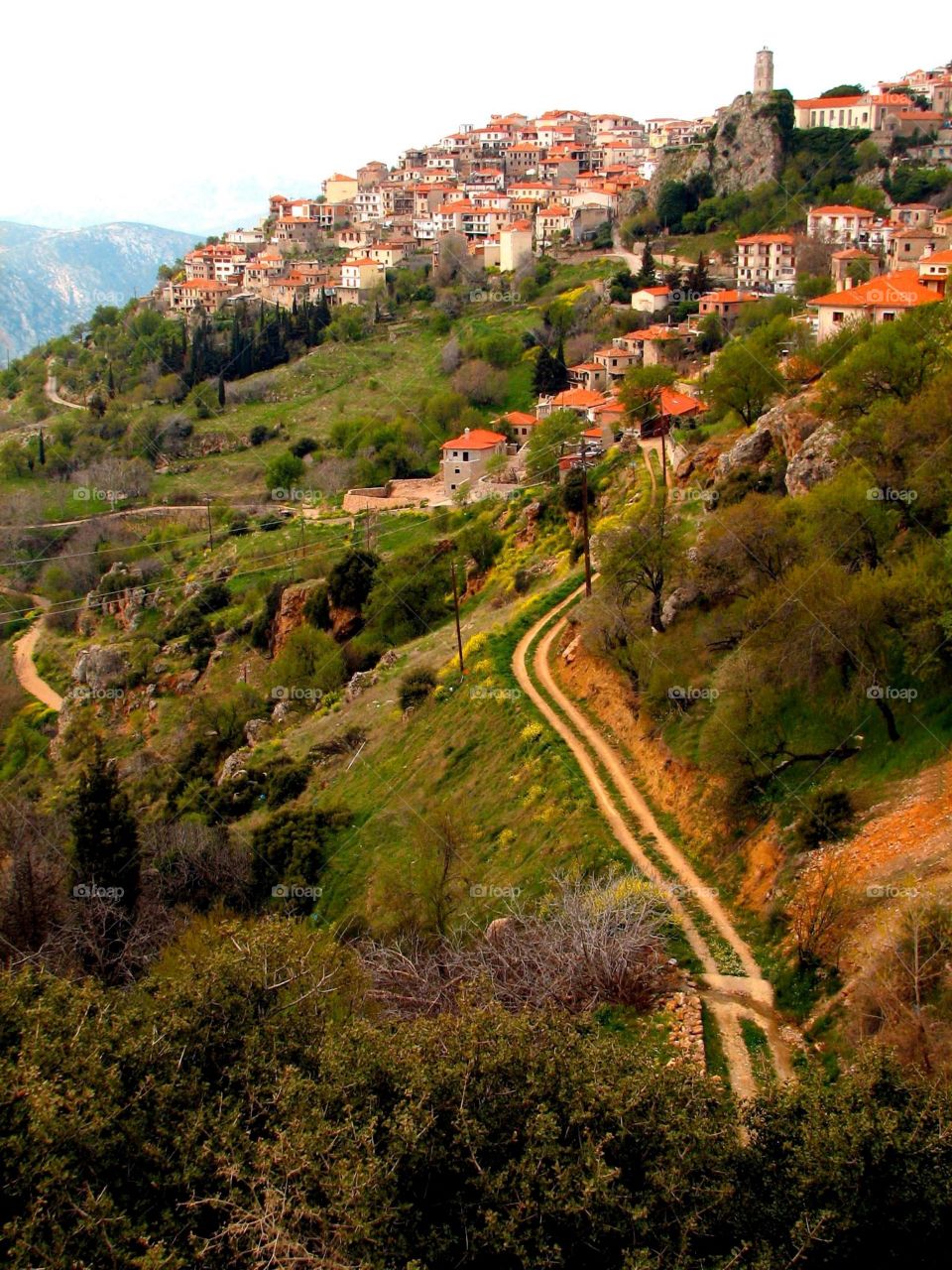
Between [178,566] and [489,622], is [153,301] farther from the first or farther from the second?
[489,622]

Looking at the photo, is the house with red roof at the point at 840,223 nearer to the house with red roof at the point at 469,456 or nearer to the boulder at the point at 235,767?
the house with red roof at the point at 469,456

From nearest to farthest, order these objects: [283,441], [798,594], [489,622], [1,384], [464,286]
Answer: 1. [798,594]
2. [489,622]
3. [283,441]
4. [464,286]
5. [1,384]

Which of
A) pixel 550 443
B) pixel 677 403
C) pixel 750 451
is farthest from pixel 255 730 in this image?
pixel 677 403

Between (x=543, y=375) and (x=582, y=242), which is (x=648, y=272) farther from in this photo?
(x=582, y=242)

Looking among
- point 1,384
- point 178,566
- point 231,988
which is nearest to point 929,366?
point 231,988

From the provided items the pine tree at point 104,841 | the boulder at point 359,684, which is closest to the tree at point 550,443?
the boulder at point 359,684

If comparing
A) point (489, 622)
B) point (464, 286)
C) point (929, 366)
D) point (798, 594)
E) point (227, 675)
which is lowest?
point (227, 675)
